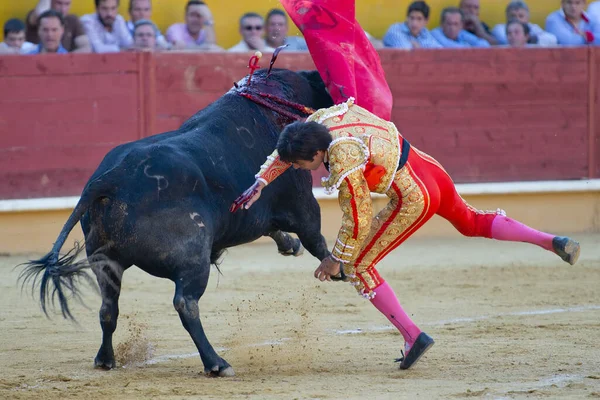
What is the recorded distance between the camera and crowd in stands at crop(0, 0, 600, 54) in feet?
24.2

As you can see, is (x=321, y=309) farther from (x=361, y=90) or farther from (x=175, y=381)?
(x=175, y=381)

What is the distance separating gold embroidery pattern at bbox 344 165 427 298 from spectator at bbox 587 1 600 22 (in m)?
5.77

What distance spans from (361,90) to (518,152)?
424 cm

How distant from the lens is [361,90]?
4695 millimetres

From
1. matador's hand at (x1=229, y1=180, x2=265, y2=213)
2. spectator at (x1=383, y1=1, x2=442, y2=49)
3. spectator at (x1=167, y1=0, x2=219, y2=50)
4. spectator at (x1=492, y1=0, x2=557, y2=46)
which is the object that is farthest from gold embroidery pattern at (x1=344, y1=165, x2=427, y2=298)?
spectator at (x1=492, y1=0, x2=557, y2=46)

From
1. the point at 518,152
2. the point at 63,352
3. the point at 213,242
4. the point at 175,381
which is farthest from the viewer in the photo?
the point at 518,152

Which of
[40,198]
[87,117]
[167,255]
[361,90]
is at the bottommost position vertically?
[40,198]

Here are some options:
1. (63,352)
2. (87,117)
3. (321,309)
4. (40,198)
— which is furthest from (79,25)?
(63,352)

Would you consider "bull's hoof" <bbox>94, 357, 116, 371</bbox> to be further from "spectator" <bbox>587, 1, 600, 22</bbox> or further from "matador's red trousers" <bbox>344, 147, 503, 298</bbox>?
"spectator" <bbox>587, 1, 600, 22</bbox>

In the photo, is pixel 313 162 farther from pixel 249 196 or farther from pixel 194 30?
pixel 194 30

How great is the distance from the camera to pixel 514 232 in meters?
4.18

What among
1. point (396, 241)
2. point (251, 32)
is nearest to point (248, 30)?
point (251, 32)

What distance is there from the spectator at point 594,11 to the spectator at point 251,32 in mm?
3011

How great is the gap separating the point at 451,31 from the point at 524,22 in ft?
2.35
